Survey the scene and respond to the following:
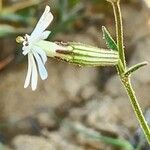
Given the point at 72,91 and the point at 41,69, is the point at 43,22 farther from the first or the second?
the point at 72,91

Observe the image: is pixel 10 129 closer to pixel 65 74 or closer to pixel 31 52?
pixel 65 74

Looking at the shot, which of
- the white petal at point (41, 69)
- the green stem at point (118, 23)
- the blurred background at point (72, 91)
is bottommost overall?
the white petal at point (41, 69)

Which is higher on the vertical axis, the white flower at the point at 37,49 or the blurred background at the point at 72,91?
the blurred background at the point at 72,91

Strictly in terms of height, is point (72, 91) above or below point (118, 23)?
above

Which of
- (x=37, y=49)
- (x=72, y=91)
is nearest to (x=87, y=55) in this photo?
(x=37, y=49)

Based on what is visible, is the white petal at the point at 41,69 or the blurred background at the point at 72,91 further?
the blurred background at the point at 72,91

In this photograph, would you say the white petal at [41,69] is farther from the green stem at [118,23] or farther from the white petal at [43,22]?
the green stem at [118,23]

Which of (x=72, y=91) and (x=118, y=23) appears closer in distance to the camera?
(x=118, y=23)

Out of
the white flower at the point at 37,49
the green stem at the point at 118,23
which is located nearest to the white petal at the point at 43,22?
the white flower at the point at 37,49

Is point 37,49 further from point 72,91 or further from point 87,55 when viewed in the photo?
point 72,91

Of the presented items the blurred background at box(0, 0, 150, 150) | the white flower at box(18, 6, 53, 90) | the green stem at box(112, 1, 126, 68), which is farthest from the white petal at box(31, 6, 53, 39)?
the blurred background at box(0, 0, 150, 150)
